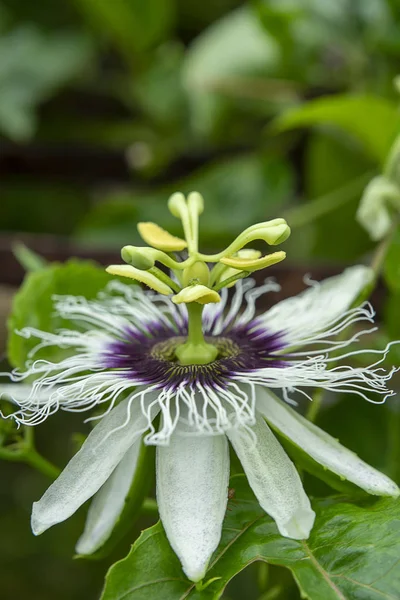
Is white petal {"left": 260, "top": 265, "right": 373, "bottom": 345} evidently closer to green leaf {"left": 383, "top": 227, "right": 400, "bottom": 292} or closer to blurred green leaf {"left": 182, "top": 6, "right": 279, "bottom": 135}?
green leaf {"left": 383, "top": 227, "right": 400, "bottom": 292}

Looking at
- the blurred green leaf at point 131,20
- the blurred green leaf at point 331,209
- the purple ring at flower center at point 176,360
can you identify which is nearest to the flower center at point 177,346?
the purple ring at flower center at point 176,360

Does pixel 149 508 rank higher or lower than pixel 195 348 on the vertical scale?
lower

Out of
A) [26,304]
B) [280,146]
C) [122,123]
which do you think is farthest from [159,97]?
[26,304]

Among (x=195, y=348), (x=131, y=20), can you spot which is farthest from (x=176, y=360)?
(x=131, y=20)

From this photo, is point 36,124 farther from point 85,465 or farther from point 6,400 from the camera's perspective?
point 85,465

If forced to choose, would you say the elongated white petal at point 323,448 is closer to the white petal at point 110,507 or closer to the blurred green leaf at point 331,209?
the white petal at point 110,507

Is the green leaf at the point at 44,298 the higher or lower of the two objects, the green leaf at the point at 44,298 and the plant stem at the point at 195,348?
the higher

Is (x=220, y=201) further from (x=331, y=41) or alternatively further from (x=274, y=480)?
(x=274, y=480)
